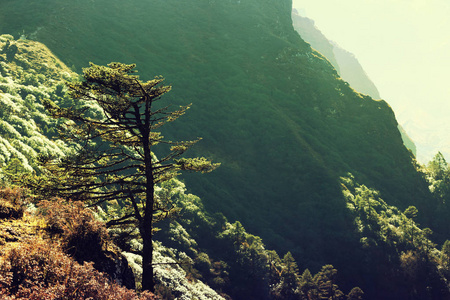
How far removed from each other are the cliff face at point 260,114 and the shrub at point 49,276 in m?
36.4

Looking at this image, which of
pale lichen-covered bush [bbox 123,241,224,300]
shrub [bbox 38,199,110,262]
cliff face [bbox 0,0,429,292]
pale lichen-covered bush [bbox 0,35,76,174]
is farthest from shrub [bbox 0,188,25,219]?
cliff face [bbox 0,0,429,292]

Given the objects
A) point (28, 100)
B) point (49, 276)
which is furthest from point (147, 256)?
point (28, 100)

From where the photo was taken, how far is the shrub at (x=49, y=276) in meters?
6.78

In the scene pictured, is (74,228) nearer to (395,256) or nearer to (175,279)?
(175,279)

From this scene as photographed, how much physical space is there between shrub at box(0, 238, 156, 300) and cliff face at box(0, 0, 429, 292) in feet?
119

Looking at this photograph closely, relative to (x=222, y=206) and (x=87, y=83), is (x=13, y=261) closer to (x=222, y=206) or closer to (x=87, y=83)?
(x=87, y=83)

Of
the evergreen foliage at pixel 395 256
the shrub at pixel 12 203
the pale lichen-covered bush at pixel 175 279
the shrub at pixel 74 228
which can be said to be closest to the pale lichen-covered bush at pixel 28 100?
the shrub at pixel 12 203

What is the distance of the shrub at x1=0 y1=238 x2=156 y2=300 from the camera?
6781 mm

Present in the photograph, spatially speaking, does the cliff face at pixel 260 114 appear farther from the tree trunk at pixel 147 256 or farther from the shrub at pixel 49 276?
the shrub at pixel 49 276

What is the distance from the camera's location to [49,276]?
7.49 metres

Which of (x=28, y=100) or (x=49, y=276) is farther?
(x=28, y=100)

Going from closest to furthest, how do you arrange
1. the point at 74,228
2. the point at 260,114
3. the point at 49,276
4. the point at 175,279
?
the point at 49,276 → the point at 74,228 → the point at 175,279 → the point at 260,114

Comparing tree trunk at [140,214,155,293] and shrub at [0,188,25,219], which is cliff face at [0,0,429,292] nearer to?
tree trunk at [140,214,155,293]

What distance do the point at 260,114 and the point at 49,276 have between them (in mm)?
55908
